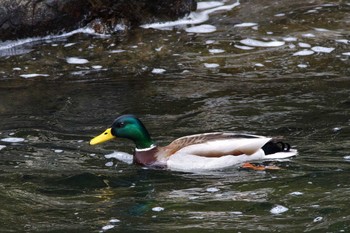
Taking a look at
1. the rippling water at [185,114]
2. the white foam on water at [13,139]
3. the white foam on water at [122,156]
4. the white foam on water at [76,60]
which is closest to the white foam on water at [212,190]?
the rippling water at [185,114]

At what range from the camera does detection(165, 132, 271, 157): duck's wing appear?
845 cm

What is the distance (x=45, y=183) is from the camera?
7965mm

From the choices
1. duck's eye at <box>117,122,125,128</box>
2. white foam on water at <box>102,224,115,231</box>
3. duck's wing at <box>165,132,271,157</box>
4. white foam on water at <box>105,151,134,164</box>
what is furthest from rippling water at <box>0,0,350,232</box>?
duck's eye at <box>117,122,125,128</box>

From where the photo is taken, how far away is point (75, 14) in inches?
555

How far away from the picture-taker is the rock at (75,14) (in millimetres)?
13758

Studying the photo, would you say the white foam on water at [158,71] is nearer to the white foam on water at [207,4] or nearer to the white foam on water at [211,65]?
the white foam on water at [211,65]

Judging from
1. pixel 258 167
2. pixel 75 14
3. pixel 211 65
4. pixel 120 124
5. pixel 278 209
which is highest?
pixel 75 14

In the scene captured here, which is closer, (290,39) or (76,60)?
(76,60)

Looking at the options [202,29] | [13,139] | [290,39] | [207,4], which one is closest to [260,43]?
[290,39]

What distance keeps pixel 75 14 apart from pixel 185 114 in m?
4.69

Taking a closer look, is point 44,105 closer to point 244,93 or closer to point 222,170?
point 244,93

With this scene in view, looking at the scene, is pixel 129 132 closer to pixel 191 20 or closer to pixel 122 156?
pixel 122 156

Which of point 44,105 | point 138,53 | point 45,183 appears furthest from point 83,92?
point 45,183

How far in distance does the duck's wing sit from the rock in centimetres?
596
